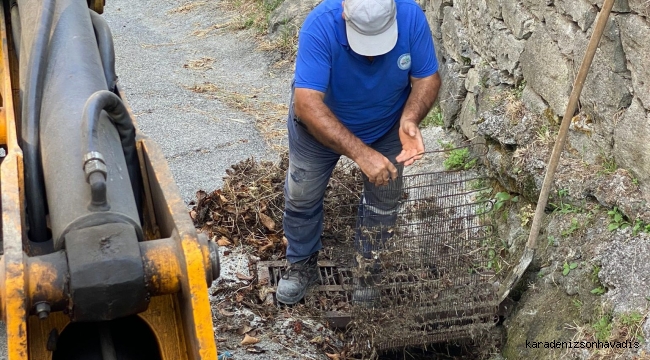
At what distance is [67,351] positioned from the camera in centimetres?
218

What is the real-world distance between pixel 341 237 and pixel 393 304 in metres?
1.22

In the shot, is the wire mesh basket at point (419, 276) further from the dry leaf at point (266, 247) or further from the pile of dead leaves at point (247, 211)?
the pile of dead leaves at point (247, 211)

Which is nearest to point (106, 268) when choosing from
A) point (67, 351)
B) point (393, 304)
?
point (67, 351)

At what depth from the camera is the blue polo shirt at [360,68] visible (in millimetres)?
3900

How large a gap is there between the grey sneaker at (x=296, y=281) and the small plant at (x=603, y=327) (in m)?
1.77

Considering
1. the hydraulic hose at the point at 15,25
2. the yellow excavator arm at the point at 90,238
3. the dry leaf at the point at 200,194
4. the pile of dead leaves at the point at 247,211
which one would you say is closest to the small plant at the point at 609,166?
the pile of dead leaves at the point at 247,211

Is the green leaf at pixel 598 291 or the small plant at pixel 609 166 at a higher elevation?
the small plant at pixel 609 166

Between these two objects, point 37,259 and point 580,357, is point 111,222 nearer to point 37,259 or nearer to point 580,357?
point 37,259

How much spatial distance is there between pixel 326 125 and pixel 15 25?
168 cm

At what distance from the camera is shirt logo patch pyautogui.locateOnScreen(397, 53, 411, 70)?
13.2 ft

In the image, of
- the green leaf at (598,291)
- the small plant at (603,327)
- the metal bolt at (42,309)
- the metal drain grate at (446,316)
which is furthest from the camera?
the metal drain grate at (446,316)

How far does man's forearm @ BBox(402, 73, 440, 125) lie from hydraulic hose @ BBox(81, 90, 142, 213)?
1.88 metres

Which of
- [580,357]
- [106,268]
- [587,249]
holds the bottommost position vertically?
[580,357]

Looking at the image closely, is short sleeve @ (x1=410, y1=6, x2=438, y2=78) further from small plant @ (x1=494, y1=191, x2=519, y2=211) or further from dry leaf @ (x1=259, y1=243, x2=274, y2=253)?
dry leaf @ (x1=259, y1=243, x2=274, y2=253)
